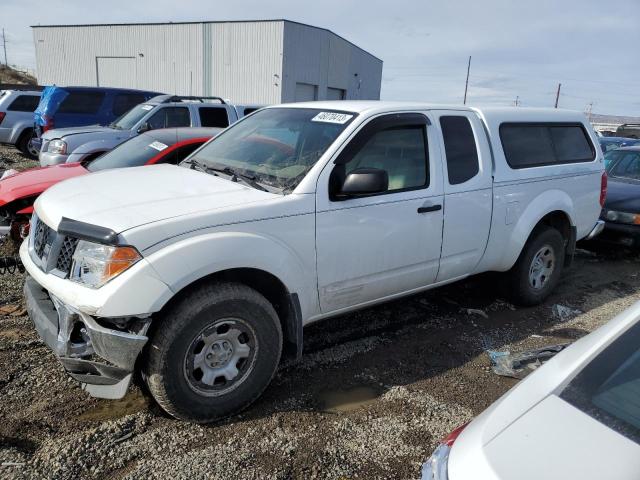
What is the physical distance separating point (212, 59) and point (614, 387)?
111 ft

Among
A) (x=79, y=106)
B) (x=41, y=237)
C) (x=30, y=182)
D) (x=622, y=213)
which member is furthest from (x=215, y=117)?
(x=41, y=237)

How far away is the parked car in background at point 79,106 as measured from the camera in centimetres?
1235

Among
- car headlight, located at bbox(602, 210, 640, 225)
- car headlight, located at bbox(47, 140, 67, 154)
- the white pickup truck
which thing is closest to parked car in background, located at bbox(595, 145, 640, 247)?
car headlight, located at bbox(602, 210, 640, 225)

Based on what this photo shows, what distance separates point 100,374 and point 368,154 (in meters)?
2.24

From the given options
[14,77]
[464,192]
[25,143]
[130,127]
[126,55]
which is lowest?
[25,143]

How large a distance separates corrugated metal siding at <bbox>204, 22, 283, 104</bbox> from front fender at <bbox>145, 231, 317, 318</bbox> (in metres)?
28.2

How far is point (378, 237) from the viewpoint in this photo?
3.60 metres

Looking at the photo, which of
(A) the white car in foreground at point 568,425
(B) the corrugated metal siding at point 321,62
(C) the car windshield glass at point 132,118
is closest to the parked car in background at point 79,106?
(C) the car windshield glass at point 132,118

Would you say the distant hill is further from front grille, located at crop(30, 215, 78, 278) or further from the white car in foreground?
the white car in foreground

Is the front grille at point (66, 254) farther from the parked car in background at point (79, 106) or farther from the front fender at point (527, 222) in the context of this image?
the parked car in background at point (79, 106)

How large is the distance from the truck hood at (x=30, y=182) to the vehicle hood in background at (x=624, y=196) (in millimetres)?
7002

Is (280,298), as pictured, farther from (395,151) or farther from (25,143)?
(25,143)

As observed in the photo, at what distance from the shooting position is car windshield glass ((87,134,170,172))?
6117 mm

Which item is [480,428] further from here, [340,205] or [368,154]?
[368,154]
